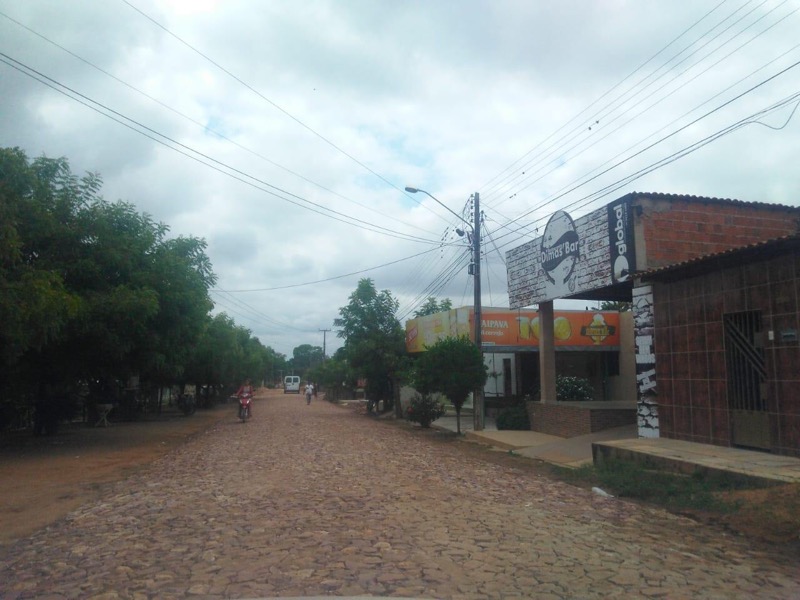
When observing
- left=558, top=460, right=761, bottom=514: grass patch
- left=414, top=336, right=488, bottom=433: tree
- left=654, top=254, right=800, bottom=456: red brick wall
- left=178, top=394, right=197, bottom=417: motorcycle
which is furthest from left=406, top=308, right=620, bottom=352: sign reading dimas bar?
left=558, top=460, right=761, bottom=514: grass patch

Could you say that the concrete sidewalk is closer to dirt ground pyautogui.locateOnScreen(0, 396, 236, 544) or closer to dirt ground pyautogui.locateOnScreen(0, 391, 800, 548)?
dirt ground pyautogui.locateOnScreen(0, 391, 800, 548)

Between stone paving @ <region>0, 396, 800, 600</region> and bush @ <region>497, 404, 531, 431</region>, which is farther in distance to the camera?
bush @ <region>497, 404, 531, 431</region>

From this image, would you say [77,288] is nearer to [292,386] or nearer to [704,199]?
[704,199]

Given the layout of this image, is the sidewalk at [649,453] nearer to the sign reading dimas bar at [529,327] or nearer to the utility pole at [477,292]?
the utility pole at [477,292]

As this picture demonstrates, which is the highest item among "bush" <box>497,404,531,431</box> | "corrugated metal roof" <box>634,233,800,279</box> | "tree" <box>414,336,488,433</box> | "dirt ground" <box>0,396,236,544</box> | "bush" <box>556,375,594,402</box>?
"corrugated metal roof" <box>634,233,800,279</box>

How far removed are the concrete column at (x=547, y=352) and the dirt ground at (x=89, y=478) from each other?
3530 mm

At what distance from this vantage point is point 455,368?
2317 cm

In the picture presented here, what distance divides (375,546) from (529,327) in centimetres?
Answer: 2330

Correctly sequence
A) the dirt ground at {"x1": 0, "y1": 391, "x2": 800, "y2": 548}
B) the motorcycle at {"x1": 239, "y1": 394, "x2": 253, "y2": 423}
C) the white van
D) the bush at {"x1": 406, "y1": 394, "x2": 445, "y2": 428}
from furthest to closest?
the white van → the motorcycle at {"x1": 239, "y1": 394, "x2": 253, "y2": 423} → the bush at {"x1": 406, "y1": 394, "x2": 445, "y2": 428} → the dirt ground at {"x1": 0, "y1": 391, "x2": 800, "y2": 548}

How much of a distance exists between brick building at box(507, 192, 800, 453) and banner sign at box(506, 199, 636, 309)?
0.03m

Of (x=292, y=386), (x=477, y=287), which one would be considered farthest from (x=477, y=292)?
(x=292, y=386)

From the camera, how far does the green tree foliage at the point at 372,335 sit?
117 feet

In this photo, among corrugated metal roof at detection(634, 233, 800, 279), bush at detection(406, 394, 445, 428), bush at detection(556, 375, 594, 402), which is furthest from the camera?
bush at detection(406, 394, 445, 428)

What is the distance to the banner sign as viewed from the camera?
1764 cm
